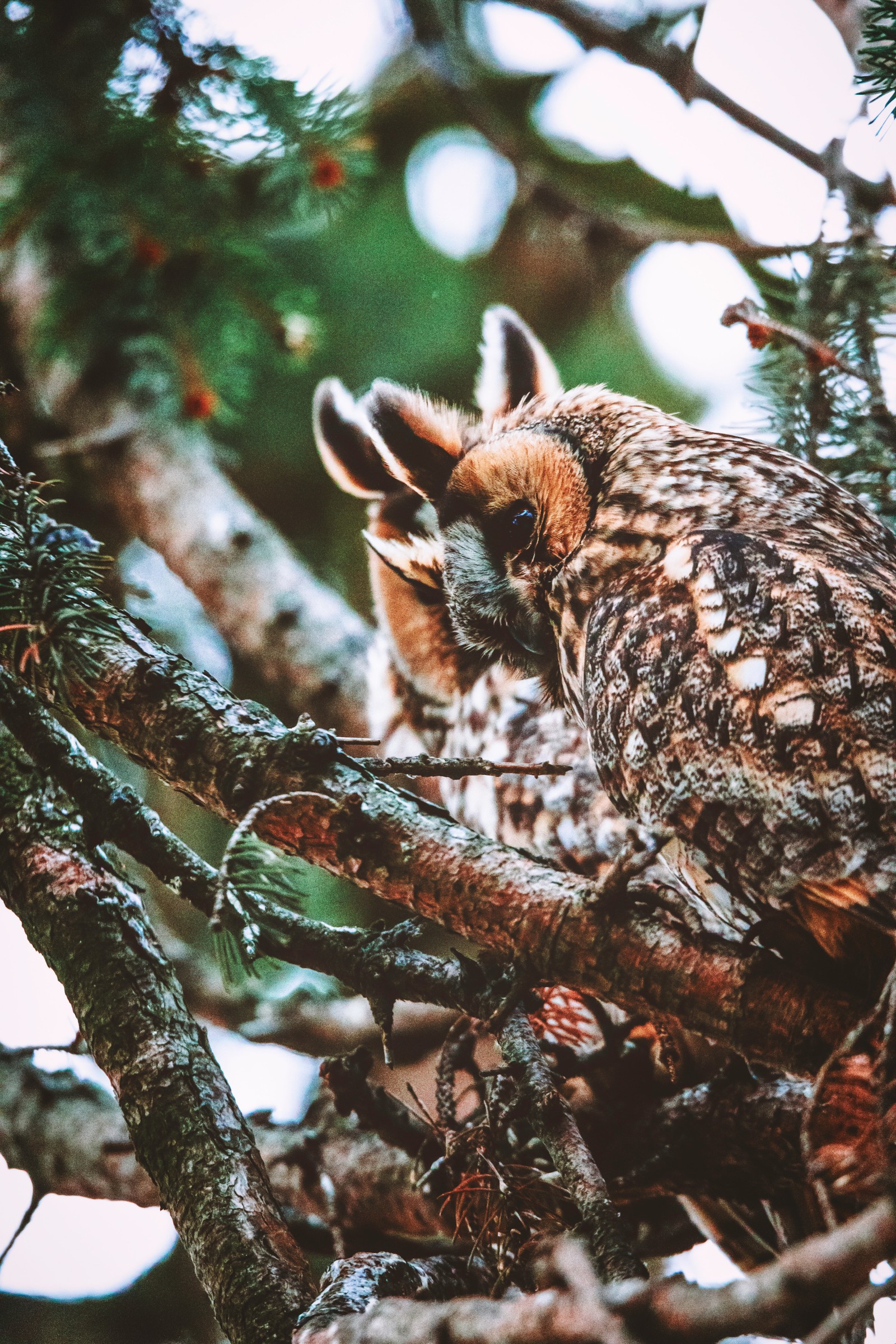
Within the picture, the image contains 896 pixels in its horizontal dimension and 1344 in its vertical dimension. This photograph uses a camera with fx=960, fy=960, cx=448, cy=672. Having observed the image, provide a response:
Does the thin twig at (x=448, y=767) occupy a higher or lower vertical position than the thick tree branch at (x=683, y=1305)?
higher

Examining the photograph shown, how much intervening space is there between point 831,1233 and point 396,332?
3.69m

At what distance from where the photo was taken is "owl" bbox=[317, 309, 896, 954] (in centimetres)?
118

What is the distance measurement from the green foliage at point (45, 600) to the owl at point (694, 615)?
2.29 ft

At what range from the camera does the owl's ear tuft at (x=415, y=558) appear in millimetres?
2051

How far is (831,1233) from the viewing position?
625 mm

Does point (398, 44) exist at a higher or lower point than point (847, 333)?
higher

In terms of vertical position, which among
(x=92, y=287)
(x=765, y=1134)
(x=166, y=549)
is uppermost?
(x=92, y=287)

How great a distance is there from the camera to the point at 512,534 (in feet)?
5.57

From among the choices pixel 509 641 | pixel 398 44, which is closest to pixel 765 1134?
pixel 509 641

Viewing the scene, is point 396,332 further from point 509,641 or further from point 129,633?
point 129,633

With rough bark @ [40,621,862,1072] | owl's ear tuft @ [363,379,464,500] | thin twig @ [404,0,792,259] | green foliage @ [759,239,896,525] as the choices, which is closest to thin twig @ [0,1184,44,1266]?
rough bark @ [40,621,862,1072]

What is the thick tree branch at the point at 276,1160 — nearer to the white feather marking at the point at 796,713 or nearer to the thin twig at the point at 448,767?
the thin twig at the point at 448,767

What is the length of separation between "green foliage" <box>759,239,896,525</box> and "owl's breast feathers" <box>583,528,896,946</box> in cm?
63

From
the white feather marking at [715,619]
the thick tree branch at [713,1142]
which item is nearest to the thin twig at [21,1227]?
the thick tree branch at [713,1142]
